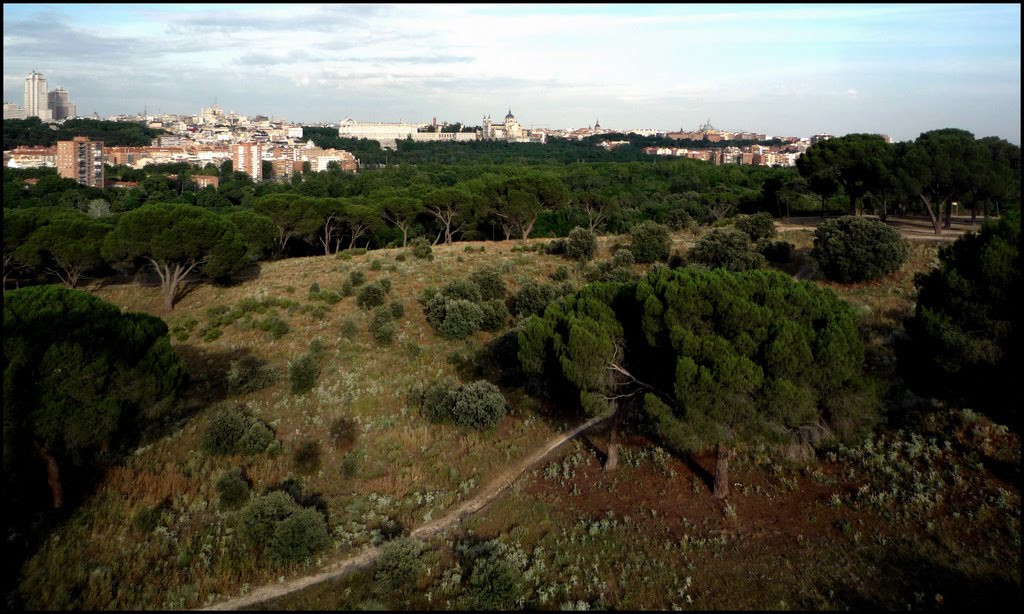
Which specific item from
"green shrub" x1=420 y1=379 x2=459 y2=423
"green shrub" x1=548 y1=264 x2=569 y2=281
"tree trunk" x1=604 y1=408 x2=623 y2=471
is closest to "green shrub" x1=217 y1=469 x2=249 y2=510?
"green shrub" x1=420 y1=379 x2=459 y2=423

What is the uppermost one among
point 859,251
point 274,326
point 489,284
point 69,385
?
point 859,251

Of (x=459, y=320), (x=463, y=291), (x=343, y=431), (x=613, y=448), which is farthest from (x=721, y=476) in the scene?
(x=463, y=291)

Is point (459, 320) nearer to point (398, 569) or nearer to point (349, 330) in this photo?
point (349, 330)

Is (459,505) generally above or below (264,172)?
below

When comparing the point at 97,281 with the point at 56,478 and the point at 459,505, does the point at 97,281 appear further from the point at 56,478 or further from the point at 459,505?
the point at 459,505

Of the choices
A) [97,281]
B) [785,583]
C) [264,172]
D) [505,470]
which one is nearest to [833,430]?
[785,583]

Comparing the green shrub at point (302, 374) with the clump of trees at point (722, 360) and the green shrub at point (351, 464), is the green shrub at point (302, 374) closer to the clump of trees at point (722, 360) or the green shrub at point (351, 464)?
the green shrub at point (351, 464)

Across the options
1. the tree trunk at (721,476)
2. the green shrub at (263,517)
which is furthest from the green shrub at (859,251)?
the green shrub at (263,517)
